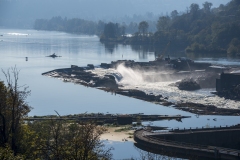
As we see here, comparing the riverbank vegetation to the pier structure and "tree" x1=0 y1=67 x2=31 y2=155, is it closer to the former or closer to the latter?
"tree" x1=0 y1=67 x2=31 y2=155

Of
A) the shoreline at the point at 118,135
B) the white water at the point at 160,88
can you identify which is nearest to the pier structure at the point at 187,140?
the shoreline at the point at 118,135

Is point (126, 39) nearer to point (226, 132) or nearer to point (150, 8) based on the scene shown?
point (226, 132)

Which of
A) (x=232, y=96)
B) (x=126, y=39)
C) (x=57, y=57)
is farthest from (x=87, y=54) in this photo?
(x=232, y=96)

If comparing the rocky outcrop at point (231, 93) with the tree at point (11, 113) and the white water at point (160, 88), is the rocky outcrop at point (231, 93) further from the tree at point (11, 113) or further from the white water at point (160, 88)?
the tree at point (11, 113)

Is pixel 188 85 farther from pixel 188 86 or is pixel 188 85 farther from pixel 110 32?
pixel 110 32

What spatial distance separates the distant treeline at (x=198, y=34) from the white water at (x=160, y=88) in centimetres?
1419

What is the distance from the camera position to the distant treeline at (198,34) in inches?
1671

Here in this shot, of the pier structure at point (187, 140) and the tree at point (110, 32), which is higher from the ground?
the tree at point (110, 32)

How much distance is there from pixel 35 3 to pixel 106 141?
124 metres

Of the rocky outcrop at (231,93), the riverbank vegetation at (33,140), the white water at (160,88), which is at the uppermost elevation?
the riverbank vegetation at (33,140)

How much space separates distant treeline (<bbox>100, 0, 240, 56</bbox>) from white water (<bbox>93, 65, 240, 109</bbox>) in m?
14.2

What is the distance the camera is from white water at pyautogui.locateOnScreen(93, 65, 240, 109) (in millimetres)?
18297

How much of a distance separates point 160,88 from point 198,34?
1143 inches

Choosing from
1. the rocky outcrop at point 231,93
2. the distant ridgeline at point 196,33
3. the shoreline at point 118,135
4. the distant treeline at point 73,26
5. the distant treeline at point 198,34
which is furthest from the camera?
the distant treeline at point 73,26
